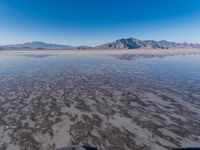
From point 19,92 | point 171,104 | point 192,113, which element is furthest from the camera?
point 19,92

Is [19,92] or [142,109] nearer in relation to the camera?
[142,109]

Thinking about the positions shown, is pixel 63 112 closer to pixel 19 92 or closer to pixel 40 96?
pixel 40 96

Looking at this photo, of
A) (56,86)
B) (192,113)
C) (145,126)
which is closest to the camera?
(145,126)

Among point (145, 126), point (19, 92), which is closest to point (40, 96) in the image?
point (19, 92)

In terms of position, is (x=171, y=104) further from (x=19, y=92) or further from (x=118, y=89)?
(x=19, y=92)

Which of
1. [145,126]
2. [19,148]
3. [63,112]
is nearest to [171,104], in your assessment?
[145,126]

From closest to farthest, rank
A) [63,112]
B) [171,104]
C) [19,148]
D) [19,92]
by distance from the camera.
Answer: [19,148], [63,112], [171,104], [19,92]
